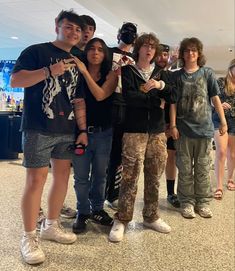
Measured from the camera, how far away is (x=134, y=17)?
645 cm

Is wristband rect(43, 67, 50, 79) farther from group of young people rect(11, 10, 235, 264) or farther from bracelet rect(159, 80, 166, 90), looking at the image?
bracelet rect(159, 80, 166, 90)

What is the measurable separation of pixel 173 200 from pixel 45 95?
1694 millimetres

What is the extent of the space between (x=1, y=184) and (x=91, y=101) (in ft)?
5.86

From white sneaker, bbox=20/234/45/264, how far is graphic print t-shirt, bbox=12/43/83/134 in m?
0.62

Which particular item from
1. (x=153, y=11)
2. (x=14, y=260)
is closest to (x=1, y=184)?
(x=14, y=260)

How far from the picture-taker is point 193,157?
8.87 feet

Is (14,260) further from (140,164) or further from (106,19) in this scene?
(106,19)

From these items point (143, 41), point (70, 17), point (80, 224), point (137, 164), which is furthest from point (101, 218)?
point (70, 17)

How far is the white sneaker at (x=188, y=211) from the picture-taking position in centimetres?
261

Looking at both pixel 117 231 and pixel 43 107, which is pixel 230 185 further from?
pixel 43 107

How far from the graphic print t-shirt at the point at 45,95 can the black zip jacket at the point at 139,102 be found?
421mm

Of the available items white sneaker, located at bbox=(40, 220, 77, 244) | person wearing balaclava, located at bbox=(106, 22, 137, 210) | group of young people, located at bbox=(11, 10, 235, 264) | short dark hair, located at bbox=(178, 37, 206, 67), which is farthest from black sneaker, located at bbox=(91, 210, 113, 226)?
short dark hair, located at bbox=(178, 37, 206, 67)

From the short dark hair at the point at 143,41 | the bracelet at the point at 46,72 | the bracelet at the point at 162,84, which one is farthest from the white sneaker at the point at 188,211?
the bracelet at the point at 46,72

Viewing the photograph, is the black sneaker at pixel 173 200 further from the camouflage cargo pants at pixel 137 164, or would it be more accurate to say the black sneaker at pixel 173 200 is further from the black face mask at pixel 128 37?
the black face mask at pixel 128 37
